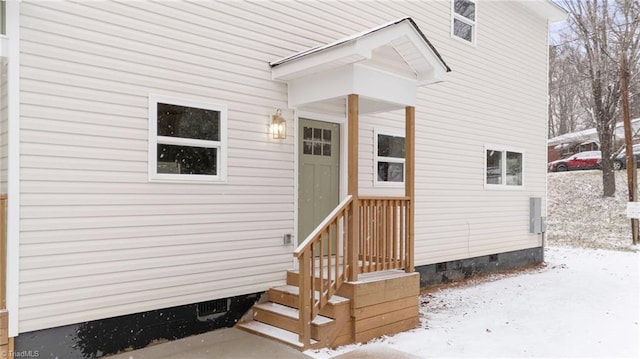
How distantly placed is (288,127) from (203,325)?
2.53m

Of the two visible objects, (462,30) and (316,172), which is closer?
(316,172)

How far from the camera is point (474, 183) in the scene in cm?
838

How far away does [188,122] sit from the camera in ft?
15.5

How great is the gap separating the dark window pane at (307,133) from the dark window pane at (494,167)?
4470 mm

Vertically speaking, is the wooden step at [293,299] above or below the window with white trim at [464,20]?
→ below

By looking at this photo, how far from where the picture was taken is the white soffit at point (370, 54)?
454cm

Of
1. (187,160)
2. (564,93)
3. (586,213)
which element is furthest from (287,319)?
(564,93)

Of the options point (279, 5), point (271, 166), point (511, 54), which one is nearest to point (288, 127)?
point (271, 166)

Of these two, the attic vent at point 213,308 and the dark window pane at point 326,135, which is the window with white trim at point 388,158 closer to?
the dark window pane at point 326,135

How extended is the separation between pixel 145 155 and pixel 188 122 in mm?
595

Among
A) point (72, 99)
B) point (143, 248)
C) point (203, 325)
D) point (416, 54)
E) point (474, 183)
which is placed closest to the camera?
point (72, 99)

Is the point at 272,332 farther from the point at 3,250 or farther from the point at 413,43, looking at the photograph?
the point at 413,43

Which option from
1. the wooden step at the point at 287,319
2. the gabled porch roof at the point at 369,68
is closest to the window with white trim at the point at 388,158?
the gabled porch roof at the point at 369,68

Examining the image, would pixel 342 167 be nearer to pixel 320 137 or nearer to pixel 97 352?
pixel 320 137
